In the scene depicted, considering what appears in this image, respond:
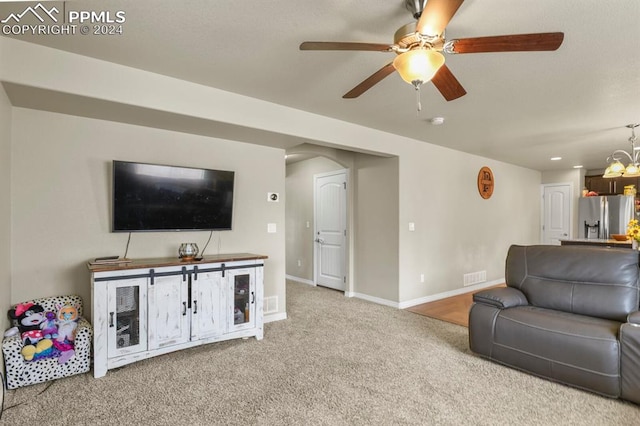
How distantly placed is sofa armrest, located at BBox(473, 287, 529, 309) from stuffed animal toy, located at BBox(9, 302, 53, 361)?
11.7 feet

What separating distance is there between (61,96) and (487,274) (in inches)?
263

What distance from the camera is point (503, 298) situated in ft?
9.71

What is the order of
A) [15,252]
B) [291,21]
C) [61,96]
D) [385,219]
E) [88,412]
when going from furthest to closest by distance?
[385,219], [15,252], [61,96], [88,412], [291,21]

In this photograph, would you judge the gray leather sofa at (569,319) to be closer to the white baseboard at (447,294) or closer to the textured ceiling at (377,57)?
the textured ceiling at (377,57)

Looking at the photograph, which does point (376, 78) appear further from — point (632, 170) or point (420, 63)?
point (632, 170)

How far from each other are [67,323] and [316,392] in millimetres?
2054

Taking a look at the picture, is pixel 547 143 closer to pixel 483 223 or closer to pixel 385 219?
pixel 483 223

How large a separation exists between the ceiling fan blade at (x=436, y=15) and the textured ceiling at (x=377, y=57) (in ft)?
1.32

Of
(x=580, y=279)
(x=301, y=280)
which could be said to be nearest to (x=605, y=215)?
(x=580, y=279)

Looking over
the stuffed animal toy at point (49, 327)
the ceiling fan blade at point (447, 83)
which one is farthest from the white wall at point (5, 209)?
the ceiling fan blade at point (447, 83)

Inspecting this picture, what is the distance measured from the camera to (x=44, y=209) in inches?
111

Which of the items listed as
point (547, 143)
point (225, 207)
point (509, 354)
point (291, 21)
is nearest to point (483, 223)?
point (547, 143)

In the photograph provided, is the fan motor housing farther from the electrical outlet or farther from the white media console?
the electrical outlet

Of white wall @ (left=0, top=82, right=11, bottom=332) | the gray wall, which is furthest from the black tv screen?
the gray wall
